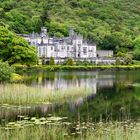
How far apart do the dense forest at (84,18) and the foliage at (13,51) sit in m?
61.7

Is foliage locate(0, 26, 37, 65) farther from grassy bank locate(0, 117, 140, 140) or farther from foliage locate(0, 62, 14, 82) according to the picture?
grassy bank locate(0, 117, 140, 140)

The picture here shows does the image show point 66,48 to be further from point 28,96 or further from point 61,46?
point 28,96

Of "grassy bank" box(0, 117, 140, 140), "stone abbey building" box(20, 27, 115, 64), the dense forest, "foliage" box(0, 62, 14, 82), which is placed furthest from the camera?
the dense forest

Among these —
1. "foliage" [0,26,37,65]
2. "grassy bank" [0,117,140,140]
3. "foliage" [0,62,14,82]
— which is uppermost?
"foliage" [0,26,37,65]

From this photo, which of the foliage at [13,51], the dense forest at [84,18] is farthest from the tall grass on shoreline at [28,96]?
the dense forest at [84,18]

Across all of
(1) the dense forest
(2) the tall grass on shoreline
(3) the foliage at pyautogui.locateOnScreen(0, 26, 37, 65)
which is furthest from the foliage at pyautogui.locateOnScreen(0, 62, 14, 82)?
(1) the dense forest

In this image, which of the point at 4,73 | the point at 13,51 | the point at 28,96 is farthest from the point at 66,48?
the point at 28,96

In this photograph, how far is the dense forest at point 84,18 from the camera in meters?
120

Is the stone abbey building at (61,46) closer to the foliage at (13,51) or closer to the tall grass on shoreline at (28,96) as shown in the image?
the foliage at (13,51)

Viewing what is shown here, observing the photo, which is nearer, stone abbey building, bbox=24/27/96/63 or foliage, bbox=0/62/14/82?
foliage, bbox=0/62/14/82

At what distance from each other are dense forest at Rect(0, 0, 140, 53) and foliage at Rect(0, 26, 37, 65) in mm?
61685

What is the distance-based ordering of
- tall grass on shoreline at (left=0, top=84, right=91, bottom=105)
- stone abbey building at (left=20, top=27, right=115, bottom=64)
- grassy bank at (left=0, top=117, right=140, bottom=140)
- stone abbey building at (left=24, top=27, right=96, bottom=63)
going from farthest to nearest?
stone abbey building at (left=24, top=27, right=96, bottom=63) → stone abbey building at (left=20, top=27, right=115, bottom=64) → tall grass on shoreline at (left=0, top=84, right=91, bottom=105) → grassy bank at (left=0, top=117, right=140, bottom=140)

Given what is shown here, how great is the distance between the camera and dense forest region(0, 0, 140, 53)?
4715 inches

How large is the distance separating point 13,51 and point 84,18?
Answer: 11265cm
